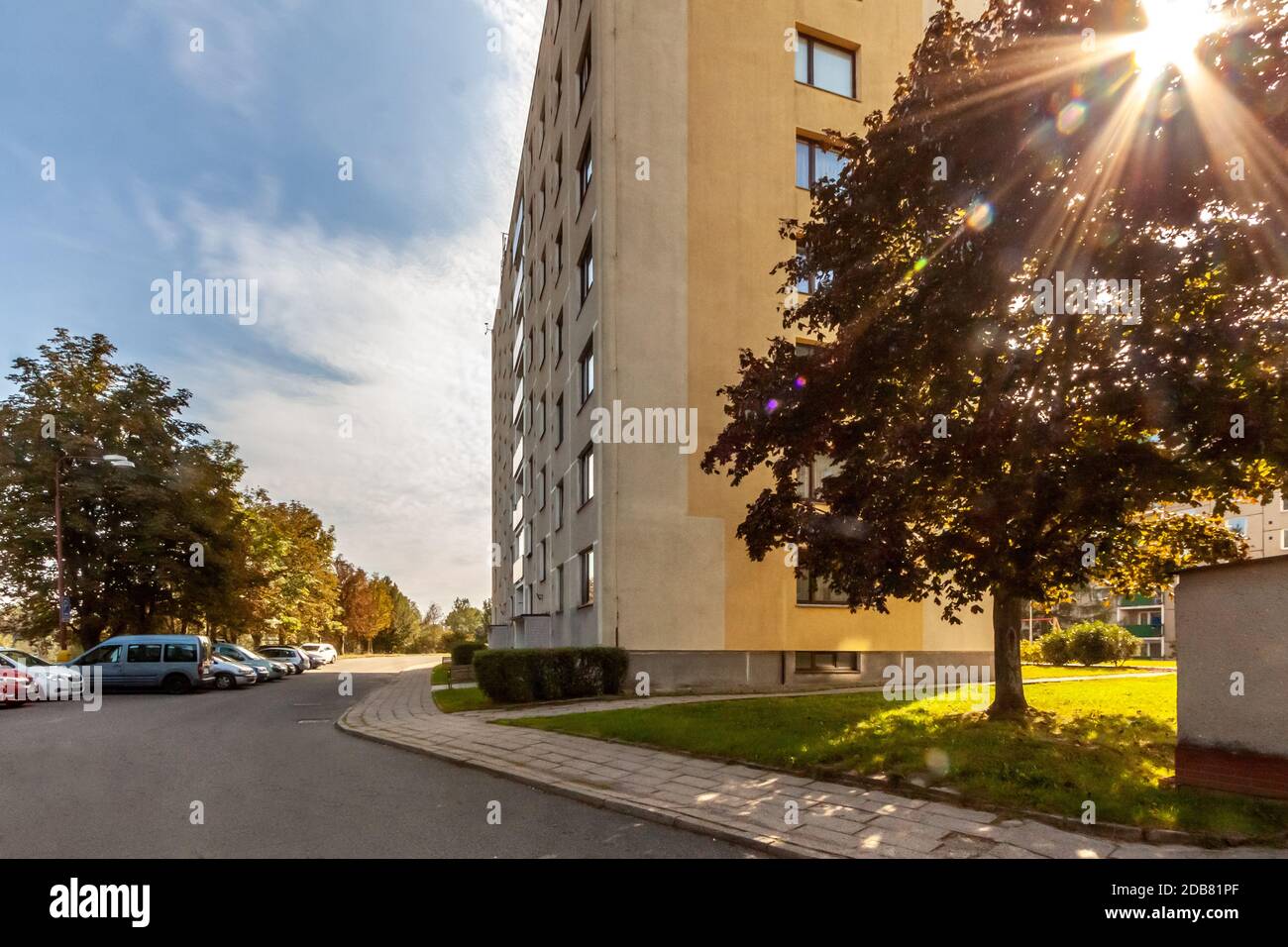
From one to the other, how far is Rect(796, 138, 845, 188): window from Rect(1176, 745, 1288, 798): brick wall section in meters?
16.9

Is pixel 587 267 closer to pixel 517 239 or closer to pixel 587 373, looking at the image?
pixel 587 373

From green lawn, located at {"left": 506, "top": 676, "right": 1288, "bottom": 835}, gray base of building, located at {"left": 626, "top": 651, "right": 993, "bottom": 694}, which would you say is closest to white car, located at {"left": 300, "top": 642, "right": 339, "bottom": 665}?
gray base of building, located at {"left": 626, "top": 651, "right": 993, "bottom": 694}


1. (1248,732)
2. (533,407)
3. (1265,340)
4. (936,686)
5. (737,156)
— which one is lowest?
(936,686)

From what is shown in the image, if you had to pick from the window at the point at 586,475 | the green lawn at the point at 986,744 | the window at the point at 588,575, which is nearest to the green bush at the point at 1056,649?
the green lawn at the point at 986,744

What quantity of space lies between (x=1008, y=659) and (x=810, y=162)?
14.6 m

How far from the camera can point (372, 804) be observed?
718cm

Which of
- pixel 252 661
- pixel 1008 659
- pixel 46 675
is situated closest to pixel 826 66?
pixel 1008 659

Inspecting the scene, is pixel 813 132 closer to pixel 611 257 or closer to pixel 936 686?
pixel 611 257

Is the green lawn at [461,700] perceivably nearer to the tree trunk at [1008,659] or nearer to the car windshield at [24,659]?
the tree trunk at [1008,659]

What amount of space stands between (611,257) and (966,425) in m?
11.7

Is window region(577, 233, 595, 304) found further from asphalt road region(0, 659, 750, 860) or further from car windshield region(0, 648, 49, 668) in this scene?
car windshield region(0, 648, 49, 668)

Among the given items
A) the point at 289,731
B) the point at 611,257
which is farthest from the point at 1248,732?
the point at 611,257

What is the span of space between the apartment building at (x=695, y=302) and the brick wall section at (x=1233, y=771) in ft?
38.2
